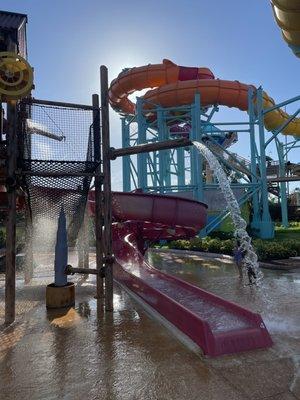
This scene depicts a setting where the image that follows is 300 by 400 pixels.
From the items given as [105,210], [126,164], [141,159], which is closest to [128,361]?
[105,210]

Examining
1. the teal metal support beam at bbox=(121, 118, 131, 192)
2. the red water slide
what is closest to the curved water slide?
the red water slide

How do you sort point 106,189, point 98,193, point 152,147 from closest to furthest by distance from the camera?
1. point 152,147
2. point 106,189
3. point 98,193

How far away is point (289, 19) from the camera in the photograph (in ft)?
35.8

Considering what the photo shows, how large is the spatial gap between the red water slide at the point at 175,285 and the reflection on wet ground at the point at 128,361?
231 mm

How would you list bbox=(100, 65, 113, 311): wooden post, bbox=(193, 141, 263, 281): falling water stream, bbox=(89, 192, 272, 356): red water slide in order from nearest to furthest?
bbox=(89, 192, 272, 356): red water slide, bbox=(100, 65, 113, 311): wooden post, bbox=(193, 141, 263, 281): falling water stream

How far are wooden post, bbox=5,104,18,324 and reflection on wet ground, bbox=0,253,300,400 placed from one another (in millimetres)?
422

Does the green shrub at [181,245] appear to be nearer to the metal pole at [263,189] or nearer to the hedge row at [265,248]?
the hedge row at [265,248]

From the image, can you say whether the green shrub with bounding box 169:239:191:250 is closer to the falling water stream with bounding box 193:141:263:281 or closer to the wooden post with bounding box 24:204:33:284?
the falling water stream with bounding box 193:141:263:281

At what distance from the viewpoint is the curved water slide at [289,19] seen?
33.7ft

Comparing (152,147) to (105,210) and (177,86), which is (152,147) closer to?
(105,210)

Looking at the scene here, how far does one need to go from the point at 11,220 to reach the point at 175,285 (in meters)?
3.68

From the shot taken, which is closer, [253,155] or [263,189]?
[263,189]

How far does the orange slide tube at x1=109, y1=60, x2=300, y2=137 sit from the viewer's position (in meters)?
20.0

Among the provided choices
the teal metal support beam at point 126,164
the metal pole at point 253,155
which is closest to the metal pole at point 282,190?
the metal pole at point 253,155
